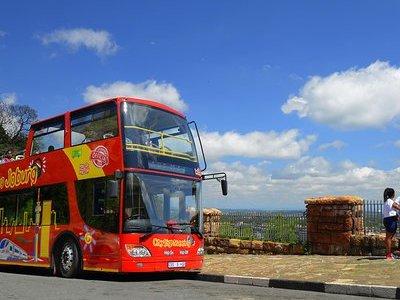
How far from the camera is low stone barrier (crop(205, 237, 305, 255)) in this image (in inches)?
675

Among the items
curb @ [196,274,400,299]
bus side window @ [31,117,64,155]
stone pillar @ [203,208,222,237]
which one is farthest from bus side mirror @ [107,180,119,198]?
stone pillar @ [203,208,222,237]

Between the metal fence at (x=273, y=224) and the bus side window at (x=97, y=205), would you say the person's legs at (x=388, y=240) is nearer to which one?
the metal fence at (x=273, y=224)

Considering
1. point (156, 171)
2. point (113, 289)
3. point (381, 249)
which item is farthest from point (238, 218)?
point (113, 289)

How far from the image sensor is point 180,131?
14078 mm

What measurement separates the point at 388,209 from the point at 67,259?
8.21 m

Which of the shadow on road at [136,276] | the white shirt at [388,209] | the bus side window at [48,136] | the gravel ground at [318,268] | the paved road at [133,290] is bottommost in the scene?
the shadow on road at [136,276]

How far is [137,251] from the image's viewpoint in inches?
477

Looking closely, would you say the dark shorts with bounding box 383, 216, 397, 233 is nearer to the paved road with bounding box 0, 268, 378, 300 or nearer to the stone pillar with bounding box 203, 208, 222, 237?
the paved road with bounding box 0, 268, 378, 300

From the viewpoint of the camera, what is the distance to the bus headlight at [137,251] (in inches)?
475

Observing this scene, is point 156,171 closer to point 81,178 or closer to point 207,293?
point 81,178

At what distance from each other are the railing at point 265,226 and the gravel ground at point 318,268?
5.75 ft

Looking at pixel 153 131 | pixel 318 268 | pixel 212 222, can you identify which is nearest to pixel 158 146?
pixel 153 131

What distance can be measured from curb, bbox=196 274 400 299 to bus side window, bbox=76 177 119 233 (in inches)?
109

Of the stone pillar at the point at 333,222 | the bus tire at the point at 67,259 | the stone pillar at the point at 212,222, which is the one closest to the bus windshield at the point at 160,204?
the bus tire at the point at 67,259
